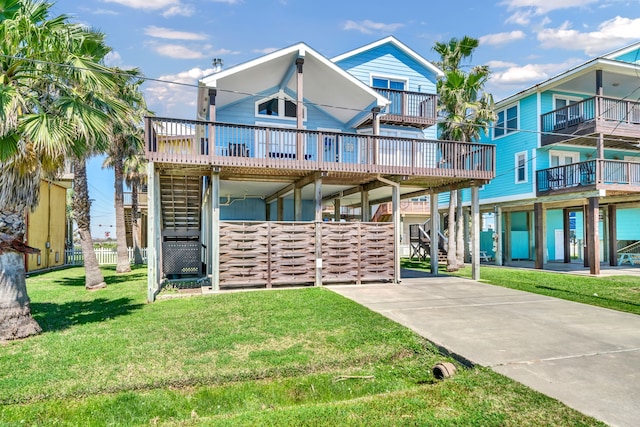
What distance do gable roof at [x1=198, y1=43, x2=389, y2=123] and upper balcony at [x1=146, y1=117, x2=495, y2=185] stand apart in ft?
4.10

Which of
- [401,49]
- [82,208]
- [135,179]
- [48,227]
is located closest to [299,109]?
[82,208]

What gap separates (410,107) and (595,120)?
7361 millimetres

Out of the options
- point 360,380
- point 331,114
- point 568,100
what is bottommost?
point 360,380

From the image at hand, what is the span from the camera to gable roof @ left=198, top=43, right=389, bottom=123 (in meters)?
11.9

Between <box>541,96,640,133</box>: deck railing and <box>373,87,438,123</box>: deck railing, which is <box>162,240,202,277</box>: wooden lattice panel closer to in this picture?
<box>373,87,438,123</box>: deck railing

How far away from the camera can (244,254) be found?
11.2 meters

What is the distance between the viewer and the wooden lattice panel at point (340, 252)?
470 inches

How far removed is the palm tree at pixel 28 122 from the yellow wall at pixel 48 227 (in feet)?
41.9

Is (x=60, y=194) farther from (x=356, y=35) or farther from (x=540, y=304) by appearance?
(x=540, y=304)

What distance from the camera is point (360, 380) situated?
488cm

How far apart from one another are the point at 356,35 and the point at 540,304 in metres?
16.0

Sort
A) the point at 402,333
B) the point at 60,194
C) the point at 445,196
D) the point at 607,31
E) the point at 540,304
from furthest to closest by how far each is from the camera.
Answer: the point at 445,196
the point at 60,194
the point at 607,31
the point at 540,304
the point at 402,333

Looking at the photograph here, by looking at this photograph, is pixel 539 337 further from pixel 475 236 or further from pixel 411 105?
pixel 411 105

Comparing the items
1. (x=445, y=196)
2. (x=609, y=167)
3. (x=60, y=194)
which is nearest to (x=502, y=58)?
(x=609, y=167)
